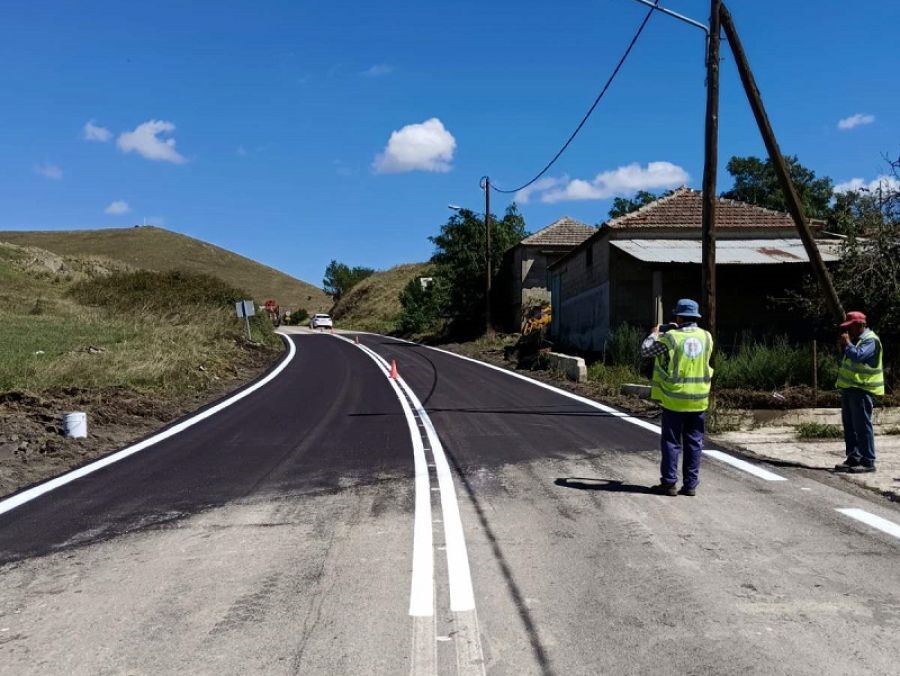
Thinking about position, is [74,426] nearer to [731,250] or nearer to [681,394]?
[681,394]

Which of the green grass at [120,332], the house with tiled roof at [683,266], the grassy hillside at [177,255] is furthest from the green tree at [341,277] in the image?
the house with tiled roof at [683,266]

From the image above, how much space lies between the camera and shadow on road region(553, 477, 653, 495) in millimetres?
6859

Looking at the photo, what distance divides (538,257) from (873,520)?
1445 inches

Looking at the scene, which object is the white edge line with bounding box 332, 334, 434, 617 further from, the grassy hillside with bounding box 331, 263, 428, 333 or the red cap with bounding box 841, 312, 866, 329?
the grassy hillside with bounding box 331, 263, 428, 333

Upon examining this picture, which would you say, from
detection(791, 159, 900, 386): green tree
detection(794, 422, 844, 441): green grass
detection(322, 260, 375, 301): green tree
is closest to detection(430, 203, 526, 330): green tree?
detection(791, 159, 900, 386): green tree

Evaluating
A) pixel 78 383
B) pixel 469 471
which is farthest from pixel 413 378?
pixel 469 471

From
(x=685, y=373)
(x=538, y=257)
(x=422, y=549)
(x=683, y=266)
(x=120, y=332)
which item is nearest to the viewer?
(x=422, y=549)

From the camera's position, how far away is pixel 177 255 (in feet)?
459

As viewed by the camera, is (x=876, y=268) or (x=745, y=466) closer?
(x=745, y=466)

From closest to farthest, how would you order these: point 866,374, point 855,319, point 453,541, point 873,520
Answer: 1. point 453,541
2. point 873,520
3. point 866,374
4. point 855,319

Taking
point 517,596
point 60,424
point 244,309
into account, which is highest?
point 244,309

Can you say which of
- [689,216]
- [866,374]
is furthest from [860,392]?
[689,216]

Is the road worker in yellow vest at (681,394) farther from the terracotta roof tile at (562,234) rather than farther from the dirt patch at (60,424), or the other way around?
the terracotta roof tile at (562,234)

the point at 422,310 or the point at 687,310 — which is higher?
the point at 422,310
